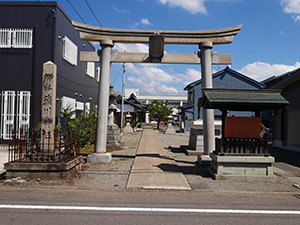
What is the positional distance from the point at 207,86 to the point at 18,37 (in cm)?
1188

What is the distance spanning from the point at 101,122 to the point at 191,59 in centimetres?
510

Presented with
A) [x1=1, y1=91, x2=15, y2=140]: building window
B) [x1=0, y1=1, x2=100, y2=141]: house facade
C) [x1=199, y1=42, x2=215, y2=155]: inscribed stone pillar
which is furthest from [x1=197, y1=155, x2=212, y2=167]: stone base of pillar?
[x1=1, y1=91, x2=15, y2=140]: building window

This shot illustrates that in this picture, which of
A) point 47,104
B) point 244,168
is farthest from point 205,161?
point 47,104

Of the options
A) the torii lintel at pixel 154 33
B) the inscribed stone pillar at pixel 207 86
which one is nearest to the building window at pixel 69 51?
the torii lintel at pixel 154 33

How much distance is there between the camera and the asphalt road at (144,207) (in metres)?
4.64

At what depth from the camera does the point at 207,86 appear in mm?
10086

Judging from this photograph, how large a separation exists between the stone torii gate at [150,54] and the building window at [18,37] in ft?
18.4

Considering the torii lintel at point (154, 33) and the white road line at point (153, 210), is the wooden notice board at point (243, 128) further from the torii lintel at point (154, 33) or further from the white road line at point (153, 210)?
the torii lintel at point (154, 33)

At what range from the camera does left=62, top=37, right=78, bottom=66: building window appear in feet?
48.2

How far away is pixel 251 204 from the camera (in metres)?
5.63

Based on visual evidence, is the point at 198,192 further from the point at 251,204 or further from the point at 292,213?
the point at 292,213

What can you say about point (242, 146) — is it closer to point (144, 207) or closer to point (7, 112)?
point (144, 207)

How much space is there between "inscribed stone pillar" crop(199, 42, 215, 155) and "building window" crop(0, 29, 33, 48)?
34.7 feet

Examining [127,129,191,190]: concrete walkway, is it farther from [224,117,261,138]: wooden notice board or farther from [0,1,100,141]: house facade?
[0,1,100,141]: house facade
